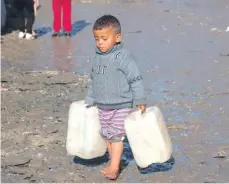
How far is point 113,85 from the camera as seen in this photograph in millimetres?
5766

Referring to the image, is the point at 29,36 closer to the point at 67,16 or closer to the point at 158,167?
the point at 67,16

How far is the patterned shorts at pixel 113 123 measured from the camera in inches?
230

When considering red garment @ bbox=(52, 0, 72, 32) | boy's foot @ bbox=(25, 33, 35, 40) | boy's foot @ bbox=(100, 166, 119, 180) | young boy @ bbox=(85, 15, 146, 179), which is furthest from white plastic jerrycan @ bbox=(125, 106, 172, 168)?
red garment @ bbox=(52, 0, 72, 32)

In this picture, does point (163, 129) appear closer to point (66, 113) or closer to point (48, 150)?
point (48, 150)

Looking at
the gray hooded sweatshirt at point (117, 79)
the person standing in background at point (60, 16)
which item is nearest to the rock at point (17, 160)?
the gray hooded sweatshirt at point (117, 79)

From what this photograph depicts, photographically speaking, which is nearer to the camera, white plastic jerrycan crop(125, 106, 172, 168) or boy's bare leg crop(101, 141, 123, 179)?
white plastic jerrycan crop(125, 106, 172, 168)

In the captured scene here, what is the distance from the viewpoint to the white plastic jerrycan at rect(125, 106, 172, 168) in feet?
18.6

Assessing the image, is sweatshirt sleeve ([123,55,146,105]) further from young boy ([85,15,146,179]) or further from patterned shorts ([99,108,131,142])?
patterned shorts ([99,108,131,142])

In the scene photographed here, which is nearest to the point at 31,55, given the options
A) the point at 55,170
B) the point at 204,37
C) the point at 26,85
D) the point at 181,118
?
the point at 26,85

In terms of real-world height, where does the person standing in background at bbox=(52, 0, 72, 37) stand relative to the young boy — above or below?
below

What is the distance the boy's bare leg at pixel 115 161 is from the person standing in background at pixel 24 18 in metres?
7.06

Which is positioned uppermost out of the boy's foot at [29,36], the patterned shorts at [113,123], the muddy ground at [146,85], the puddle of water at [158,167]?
the patterned shorts at [113,123]

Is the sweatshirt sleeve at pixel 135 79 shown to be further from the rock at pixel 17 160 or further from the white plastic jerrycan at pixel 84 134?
the rock at pixel 17 160

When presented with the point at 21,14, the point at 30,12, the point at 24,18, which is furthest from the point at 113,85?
the point at 21,14
